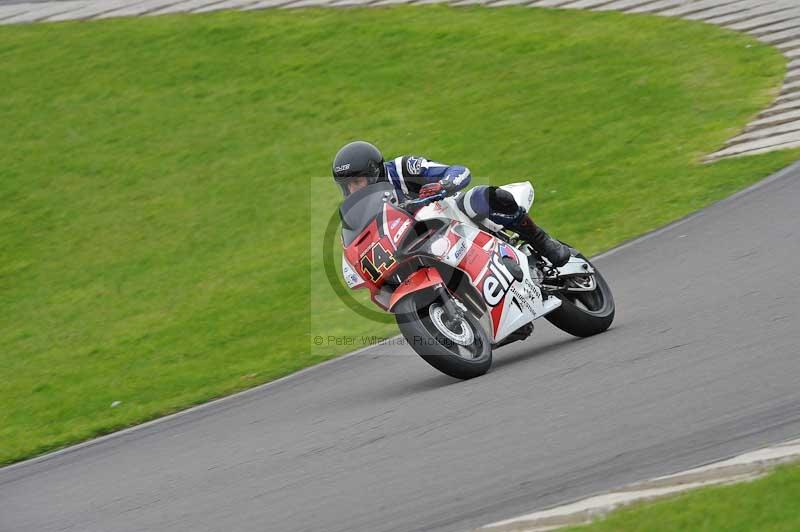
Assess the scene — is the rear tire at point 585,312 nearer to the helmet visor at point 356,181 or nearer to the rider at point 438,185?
the rider at point 438,185

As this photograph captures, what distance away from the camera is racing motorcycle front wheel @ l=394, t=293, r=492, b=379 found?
7504 mm

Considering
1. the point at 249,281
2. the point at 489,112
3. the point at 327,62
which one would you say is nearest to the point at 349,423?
the point at 249,281

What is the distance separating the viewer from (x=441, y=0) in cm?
2192

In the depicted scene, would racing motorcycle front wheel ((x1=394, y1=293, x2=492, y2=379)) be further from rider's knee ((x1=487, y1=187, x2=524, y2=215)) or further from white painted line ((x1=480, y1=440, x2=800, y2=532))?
white painted line ((x1=480, y1=440, x2=800, y2=532))

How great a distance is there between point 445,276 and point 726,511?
12.3 ft

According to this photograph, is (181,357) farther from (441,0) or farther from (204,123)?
(441,0)

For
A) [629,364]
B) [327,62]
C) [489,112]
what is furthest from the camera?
[327,62]

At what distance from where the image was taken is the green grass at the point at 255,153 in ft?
38.6

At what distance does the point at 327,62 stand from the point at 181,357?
31.0ft

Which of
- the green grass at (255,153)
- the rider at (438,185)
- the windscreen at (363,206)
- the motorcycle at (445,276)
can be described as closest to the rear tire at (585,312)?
the motorcycle at (445,276)

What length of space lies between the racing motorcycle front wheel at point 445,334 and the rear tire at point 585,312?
677mm

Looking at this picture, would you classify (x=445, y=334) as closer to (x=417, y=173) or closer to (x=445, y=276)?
(x=445, y=276)

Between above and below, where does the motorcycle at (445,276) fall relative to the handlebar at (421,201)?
below

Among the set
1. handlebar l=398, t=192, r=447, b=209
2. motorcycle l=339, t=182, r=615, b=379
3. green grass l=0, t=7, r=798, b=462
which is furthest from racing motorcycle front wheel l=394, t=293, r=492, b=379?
green grass l=0, t=7, r=798, b=462
